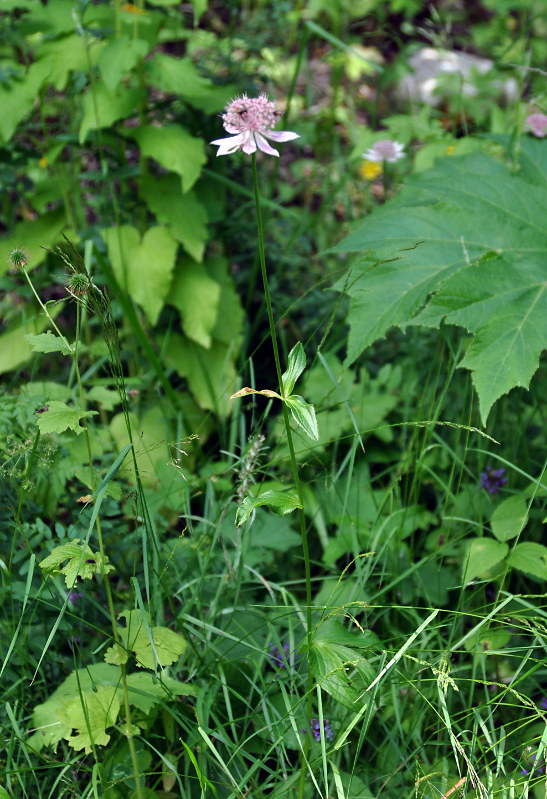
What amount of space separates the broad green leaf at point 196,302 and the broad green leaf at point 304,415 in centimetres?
131

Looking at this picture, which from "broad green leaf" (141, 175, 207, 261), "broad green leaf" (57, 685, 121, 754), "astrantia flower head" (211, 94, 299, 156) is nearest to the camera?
"astrantia flower head" (211, 94, 299, 156)

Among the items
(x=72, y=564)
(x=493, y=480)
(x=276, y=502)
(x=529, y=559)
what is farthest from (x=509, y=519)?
(x=72, y=564)

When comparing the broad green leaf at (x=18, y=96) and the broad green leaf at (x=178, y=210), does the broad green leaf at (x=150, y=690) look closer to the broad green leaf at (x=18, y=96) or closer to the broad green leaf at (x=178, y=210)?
the broad green leaf at (x=178, y=210)

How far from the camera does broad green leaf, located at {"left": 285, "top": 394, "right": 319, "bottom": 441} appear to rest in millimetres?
1006

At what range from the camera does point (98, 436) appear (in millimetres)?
1886

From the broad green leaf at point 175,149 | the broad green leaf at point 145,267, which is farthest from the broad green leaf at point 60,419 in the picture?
the broad green leaf at point 175,149

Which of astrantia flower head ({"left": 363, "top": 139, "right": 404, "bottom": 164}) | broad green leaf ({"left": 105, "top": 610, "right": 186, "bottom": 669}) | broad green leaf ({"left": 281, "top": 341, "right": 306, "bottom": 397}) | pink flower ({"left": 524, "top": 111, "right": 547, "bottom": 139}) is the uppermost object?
broad green leaf ({"left": 281, "top": 341, "right": 306, "bottom": 397})

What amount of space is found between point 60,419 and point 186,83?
144cm

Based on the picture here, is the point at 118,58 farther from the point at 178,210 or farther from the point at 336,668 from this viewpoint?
the point at 336,668

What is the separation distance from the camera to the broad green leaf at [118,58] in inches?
81.4

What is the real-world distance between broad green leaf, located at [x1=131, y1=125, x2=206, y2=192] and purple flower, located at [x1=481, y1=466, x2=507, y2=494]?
1163mm

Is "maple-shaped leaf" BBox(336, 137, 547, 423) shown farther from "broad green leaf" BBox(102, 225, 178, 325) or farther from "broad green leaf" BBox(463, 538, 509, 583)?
"broad green leaf" BBox(102, 225, 178, 325)

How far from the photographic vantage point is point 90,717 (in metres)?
1.26

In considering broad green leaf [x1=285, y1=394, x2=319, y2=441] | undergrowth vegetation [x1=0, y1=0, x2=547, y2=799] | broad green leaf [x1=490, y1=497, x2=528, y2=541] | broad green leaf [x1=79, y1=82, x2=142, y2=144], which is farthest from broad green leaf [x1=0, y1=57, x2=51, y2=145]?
broad green leaf [x1=490, y1=497, x2=528, y2=541]
